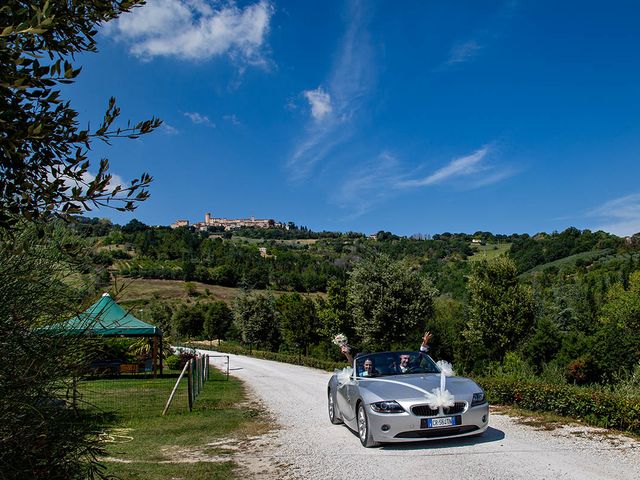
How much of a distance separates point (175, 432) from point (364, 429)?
4748 millimetres

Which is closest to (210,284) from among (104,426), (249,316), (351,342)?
(249,316)

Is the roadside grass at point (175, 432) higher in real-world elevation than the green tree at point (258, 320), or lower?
A: lower

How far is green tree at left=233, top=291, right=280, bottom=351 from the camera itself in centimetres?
5409

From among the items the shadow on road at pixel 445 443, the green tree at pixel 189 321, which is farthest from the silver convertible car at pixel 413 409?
the green tree at pixel 189 321

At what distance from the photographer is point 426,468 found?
6445mm

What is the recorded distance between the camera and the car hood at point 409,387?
25.2 ft

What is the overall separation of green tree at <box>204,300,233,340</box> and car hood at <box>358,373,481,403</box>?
67.0m

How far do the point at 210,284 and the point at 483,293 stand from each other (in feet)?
328

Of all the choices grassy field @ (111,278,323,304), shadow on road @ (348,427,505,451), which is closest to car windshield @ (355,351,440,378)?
shadow on road @ (348,427,505,451)

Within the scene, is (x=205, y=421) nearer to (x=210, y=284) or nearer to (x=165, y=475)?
(x=165, y=475)

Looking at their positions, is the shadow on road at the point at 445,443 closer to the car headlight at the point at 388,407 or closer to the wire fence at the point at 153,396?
the car headlight at the point at 388,407

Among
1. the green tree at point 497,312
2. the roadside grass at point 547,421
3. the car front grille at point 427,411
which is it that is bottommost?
the roadside grass at point 547,421

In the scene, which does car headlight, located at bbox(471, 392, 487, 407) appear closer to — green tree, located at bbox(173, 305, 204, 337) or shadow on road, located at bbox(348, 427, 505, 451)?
shadow on road, located at bbox(348, 427, 505, 451)

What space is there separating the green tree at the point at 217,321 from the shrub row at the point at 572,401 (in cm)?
6397
